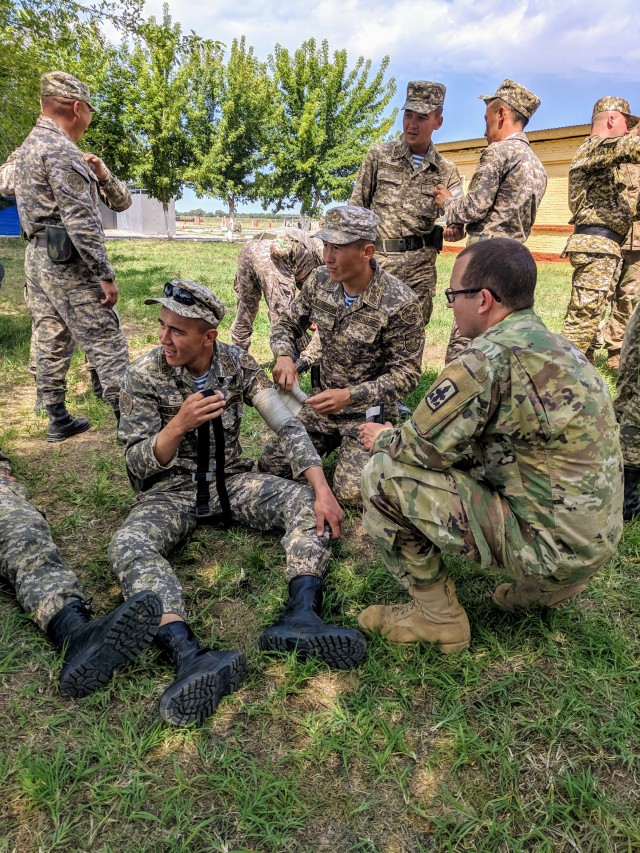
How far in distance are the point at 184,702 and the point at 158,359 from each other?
5.14 feet

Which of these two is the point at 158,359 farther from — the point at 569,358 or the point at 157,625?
the point at 569,358

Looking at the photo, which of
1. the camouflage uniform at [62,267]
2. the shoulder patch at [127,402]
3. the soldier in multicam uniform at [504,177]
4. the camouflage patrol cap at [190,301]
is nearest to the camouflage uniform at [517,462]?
the camouflage patrol cap at [190,301]

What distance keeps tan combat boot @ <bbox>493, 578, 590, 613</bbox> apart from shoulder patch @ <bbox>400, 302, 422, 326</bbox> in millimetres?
1670

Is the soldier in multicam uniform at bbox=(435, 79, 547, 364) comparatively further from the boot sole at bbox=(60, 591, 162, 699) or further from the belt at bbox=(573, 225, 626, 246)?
the boot sole at bbox=(60, 591, 162, 699)

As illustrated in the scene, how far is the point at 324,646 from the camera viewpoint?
2.25 m

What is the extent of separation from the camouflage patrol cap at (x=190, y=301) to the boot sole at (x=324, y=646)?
A: 4.66 feet

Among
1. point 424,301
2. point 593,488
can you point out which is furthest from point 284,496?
point 424,301

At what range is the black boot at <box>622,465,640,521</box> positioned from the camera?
134 inches

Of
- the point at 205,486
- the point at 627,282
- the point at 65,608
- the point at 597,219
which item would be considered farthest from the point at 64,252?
the point at 627,282

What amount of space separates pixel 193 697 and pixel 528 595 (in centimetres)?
141

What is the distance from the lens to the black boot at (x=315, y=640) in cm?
224

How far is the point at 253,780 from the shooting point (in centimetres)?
185

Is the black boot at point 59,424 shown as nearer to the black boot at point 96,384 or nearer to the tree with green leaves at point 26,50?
the black boot at point 96,384

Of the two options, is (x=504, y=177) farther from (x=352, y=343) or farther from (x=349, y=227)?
Result: (x=352, y=343)
